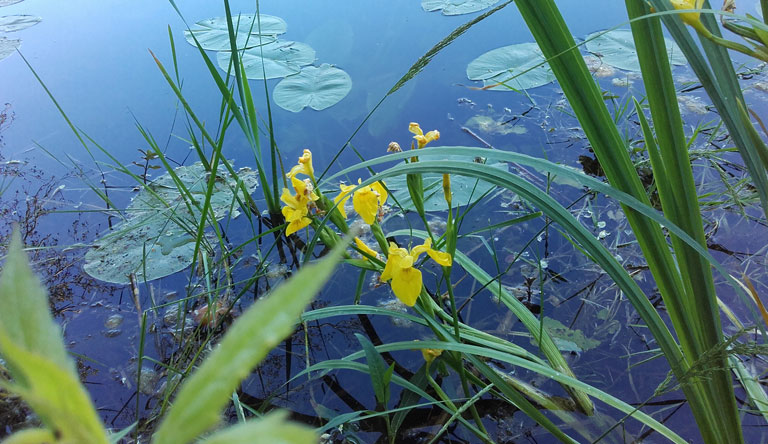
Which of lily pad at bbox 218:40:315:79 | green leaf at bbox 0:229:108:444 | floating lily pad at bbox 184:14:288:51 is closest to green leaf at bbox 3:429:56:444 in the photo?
green leaf at bbox 0:229:108:444

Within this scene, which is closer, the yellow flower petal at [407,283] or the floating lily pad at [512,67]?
the yellow flower petal at [407,283]

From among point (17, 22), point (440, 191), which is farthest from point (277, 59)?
point (17, 22)

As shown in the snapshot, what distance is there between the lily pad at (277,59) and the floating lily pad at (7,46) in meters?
1.12

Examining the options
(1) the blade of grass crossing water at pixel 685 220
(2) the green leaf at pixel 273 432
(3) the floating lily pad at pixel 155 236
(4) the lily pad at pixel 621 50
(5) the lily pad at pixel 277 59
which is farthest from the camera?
(5) the lily pad at pixel 277 59

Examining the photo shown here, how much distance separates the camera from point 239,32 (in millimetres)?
2514

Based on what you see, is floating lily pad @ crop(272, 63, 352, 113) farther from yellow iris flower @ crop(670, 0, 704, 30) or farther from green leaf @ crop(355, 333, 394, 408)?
yellow iris flower @ crop(670, 0, 704, 30)

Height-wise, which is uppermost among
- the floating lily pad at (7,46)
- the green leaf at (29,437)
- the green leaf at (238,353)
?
the floating lily pad at (7,46)

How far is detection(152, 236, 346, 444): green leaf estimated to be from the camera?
0.38ft

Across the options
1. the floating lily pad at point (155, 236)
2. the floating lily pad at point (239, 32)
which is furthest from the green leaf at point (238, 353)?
the floating lily pad at point (239, 32)

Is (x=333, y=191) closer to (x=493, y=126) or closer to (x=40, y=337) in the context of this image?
(x=493, y=126)

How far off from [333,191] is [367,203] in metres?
0.45

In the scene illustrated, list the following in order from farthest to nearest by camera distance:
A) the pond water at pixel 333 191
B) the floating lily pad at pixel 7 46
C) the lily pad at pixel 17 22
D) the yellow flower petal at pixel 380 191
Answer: the lily pad at pixel 17 22, the floating lily pad at pixel 7 46, the pond water at pixel 333 191, the yellow flower petal at pixel 380 191

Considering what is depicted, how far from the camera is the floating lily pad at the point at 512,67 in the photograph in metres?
1.95

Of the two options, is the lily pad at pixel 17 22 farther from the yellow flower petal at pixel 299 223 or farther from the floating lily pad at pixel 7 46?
the yellow flower petal at pixel 299 223
